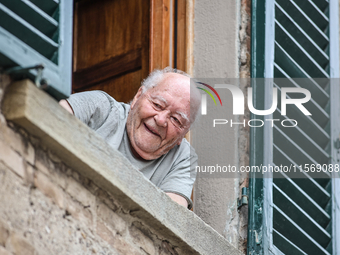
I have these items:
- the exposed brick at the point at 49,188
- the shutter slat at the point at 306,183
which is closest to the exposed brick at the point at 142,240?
the exposed brick at the point at 49,188

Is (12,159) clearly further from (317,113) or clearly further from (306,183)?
(317,113)

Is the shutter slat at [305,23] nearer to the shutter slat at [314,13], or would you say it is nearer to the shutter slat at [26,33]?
the shutter slat at [314,13]

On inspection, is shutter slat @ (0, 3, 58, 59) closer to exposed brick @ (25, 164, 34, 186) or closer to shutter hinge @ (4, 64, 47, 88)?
shutter hinge @ (4, 64, 47, 88)

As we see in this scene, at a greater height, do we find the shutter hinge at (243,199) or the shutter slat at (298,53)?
the shutter slat at (298,53)

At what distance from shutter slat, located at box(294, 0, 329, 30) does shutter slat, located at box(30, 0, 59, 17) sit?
81.9 inches

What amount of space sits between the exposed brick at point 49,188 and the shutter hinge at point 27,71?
0.32 metres

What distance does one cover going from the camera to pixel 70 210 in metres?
2.46

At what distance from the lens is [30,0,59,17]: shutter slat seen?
2516 mm

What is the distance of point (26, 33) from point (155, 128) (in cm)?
115

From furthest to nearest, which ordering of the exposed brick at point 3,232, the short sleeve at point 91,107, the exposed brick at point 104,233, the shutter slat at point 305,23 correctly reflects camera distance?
the shutter slat at point 305,23, the short sleeve at point 91,107, the exposed brick at point 104,233, the exposed brick at point 3,232

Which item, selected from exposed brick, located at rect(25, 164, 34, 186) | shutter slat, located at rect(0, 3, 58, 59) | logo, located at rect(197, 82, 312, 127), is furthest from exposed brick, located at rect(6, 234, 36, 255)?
logo, located at rect(197, 82, 312, 127)

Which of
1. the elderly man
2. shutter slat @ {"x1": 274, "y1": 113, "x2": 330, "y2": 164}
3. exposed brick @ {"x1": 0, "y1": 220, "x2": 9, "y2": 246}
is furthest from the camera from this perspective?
shutter slat @ {"x1": 274, "y1": 113, "x2": 330, "y2": 164}

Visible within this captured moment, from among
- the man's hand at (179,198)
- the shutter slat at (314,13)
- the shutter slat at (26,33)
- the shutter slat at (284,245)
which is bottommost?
the shutter slat at (284,245)

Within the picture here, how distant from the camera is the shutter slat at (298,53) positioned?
393 cm
